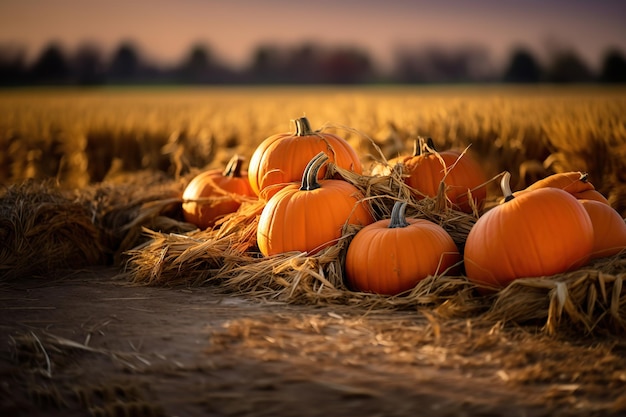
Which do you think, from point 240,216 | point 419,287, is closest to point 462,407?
Answer: point 419,287

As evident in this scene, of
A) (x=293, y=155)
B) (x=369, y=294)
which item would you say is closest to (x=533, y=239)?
(x=369, y=294)

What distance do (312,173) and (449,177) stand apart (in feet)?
3.02

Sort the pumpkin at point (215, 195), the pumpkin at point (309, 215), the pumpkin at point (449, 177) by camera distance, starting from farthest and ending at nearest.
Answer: the pumpkin at point (215, 195) → the pumpkin at point (449, 177) → the pumpkin at point (309, 215)

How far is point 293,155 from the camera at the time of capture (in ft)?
13.6

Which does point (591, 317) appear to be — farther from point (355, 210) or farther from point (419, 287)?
point (355, 210)

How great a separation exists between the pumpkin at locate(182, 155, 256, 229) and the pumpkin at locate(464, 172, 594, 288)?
1.96 metres

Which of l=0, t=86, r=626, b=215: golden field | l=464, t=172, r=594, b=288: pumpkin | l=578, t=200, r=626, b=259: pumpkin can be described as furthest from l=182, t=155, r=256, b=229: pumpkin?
l=578, t=200, r=626, b=259: pumpkin

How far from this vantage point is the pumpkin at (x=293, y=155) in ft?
13.6

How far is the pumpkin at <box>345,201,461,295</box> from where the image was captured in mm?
3311

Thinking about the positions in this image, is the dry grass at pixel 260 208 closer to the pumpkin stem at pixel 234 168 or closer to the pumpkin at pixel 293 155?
the pumpkin at pixel 293 155

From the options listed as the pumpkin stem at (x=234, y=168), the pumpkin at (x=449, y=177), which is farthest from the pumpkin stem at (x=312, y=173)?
the pumpkin stem at (x=234, y=168)

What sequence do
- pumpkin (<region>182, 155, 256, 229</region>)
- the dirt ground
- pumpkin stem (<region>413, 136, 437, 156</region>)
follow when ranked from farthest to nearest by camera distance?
pumpkin (<region>182, 155, 256, 229</region>)
pumpkin stem (<region>413, 136, 437, 156</region>)
the dirt ground

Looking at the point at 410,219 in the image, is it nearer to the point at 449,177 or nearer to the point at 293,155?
the point at 449,177

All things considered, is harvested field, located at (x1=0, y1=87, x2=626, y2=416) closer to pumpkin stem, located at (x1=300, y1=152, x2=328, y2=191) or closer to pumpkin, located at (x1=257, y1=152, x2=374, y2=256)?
pumpkin, located at (x1=257, y1=152, x2=374, y2=256)
